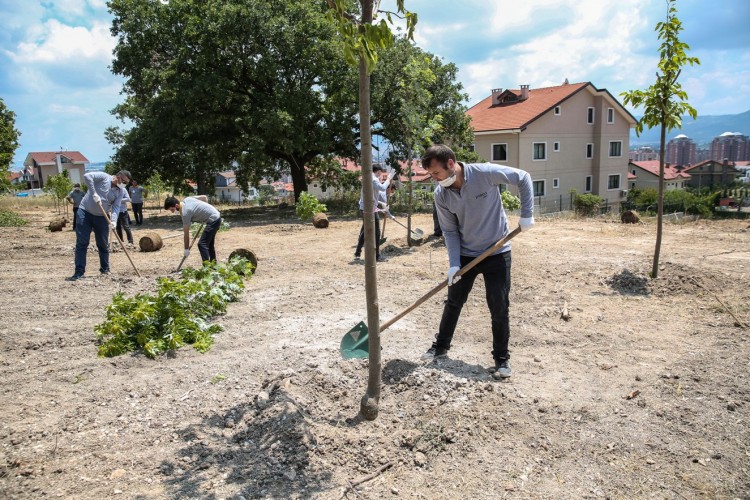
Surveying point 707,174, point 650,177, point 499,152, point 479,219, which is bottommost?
point 479,219

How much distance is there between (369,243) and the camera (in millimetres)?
3021

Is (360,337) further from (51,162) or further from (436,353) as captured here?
(51,162)

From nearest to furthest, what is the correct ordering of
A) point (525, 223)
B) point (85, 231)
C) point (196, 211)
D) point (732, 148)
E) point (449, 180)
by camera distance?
point (449, 180) < point (525, 223) < point (196, 211) < point (85, 231) < point (732, 148)

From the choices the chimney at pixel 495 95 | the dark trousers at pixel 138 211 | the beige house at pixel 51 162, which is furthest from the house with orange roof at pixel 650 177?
the beige house at pixel 51 162

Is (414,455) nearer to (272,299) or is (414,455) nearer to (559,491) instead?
(559,491)

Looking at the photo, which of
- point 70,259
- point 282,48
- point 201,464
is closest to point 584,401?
point 201,464

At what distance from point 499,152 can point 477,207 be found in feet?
93.9

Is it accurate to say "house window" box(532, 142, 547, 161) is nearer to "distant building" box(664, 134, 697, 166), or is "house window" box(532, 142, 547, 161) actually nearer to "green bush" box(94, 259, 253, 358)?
"green bush" box(94, 259, 253, 358)

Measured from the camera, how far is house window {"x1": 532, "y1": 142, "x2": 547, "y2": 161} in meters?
31.1

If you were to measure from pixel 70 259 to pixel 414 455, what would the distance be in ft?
30.0

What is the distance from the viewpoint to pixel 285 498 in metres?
2.64

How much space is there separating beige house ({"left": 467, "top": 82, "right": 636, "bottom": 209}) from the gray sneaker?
26.6 metres

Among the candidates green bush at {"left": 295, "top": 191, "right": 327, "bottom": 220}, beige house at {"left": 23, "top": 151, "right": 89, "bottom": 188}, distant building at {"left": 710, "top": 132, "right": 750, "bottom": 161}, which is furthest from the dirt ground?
distant building at {"left": 710, "top": 132, "right": 750, "bottom": 161}

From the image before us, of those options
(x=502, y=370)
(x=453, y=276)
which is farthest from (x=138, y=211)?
(x=502, y=370)
